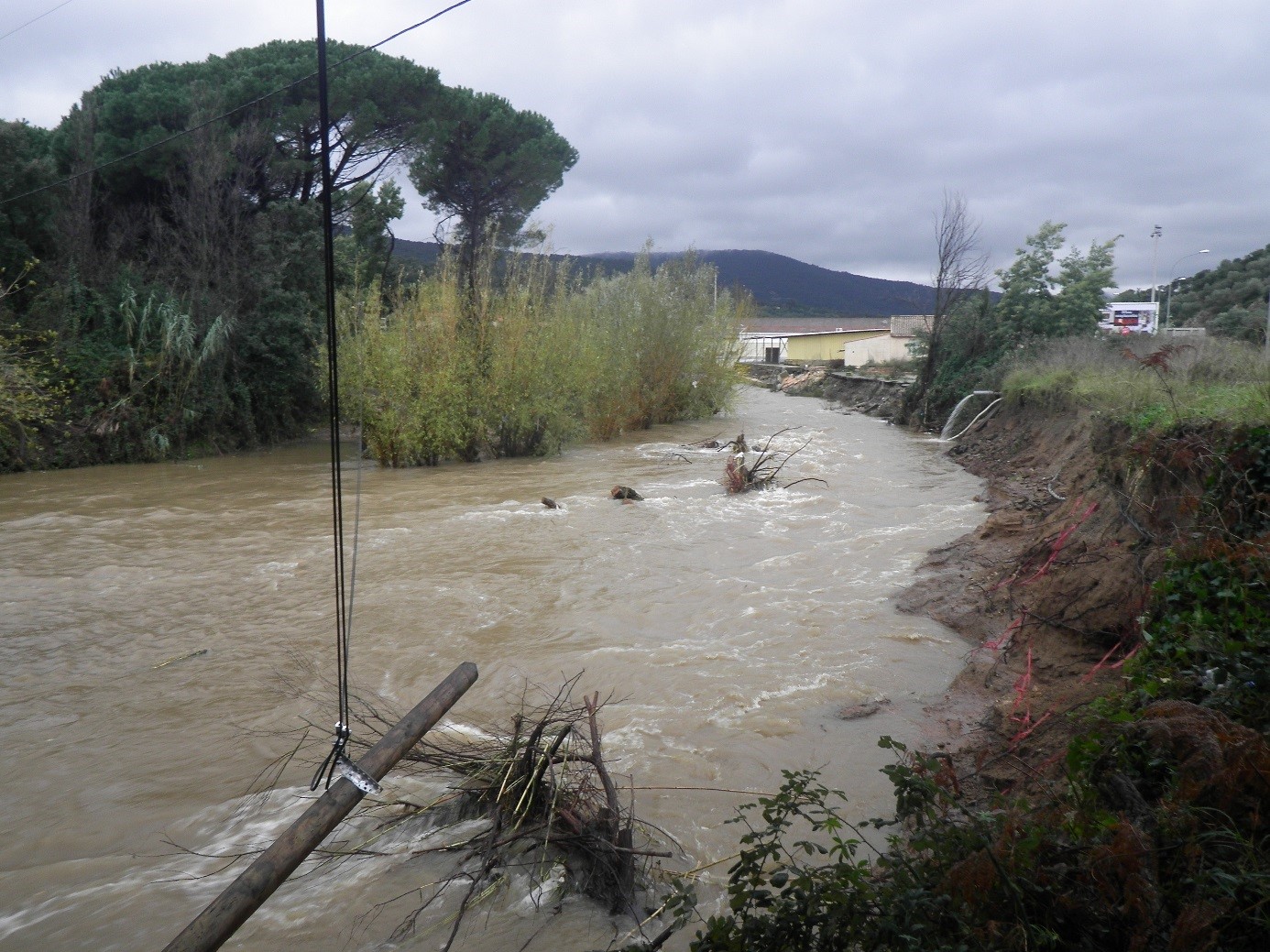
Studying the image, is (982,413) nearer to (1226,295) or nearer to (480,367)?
(480,367)

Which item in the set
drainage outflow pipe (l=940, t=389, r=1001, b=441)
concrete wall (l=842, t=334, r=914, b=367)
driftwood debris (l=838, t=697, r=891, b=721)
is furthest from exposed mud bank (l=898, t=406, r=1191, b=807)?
concrete wall (l=842, t=334, r=914, b=367)

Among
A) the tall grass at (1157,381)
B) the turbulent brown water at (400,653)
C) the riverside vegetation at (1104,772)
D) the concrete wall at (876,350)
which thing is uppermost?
the tall grass at (1157,381)

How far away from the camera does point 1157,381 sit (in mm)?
9609

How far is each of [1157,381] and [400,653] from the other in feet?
26.6

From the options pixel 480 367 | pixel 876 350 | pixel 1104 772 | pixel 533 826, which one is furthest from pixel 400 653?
pixel 876 350

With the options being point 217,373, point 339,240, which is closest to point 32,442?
point 217,373

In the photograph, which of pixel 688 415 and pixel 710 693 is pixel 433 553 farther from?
pixel 688 415

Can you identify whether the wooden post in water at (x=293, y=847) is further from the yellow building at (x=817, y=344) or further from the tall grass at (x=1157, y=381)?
the yellow building at (x=817, y=344)

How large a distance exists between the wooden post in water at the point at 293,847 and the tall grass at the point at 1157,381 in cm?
521

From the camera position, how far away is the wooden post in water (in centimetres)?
242

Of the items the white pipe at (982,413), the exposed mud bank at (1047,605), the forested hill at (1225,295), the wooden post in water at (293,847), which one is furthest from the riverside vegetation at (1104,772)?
the forested hill at (1225,295)

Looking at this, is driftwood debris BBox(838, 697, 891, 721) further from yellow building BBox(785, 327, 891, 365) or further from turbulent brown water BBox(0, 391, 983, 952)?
yellow building BBox(785, 327, 891, 365)

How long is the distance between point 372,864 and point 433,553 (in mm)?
7021

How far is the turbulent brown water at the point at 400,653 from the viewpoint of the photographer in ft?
14.4
